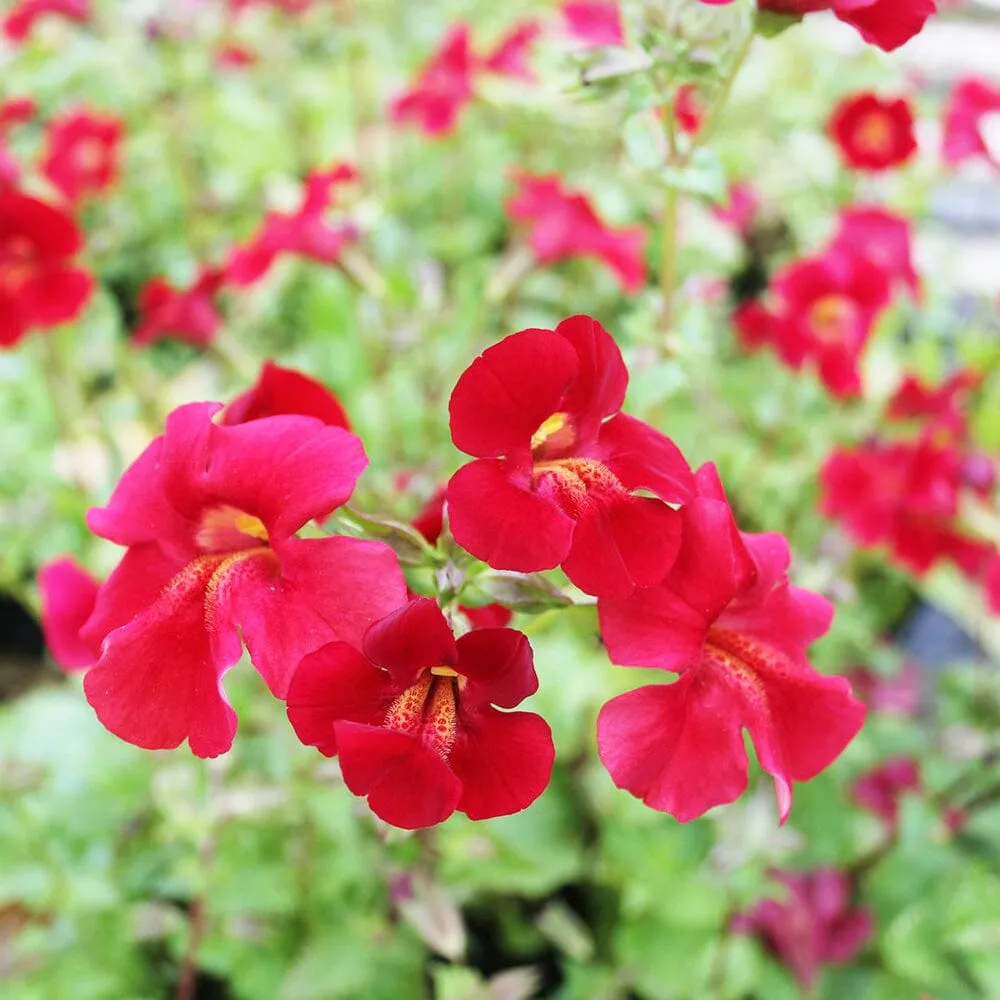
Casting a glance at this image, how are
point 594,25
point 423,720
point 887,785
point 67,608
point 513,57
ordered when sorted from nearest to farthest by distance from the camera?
point 423,720 → point 67,608 → point 594,25 → point 887,785 → point 513,57

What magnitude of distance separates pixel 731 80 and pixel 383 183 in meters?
1.35

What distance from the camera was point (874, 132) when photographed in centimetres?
119

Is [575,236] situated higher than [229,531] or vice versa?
[229,531]

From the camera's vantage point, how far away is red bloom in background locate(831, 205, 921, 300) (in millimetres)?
1127

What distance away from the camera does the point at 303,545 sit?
1.36 ft

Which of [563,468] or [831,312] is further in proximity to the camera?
[831,312]

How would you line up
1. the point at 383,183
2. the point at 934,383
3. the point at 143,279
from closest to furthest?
the point at 934,383
the point at 383,183
the point at 143,279

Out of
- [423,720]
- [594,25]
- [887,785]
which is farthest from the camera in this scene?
[887,785]

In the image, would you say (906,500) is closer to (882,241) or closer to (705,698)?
(882,241)

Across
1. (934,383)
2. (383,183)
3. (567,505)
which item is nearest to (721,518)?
(567,505)

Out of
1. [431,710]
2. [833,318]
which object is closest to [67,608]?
[431,710]

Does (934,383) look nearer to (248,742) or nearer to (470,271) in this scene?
(470,271)

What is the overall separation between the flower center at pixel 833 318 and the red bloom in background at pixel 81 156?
1075mm

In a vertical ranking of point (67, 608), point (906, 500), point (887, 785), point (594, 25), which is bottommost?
point (887, 785)
